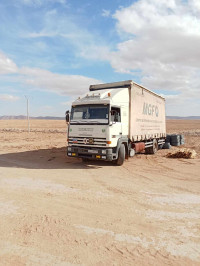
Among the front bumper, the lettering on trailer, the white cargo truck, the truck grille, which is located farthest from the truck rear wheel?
the lettering on trailer

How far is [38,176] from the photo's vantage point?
8.44 meters

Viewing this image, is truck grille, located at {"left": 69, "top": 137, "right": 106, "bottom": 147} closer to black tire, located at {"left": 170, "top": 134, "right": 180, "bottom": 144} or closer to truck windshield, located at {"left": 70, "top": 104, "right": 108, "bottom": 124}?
truck windshield, located at {"left": 70, "top": 104, "right": 108, "bottom": 124}

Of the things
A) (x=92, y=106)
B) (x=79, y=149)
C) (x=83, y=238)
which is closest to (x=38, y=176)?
(x=79, y=149)

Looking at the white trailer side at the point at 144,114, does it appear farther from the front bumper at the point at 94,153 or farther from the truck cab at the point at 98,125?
the front bumper at the point at 94,153

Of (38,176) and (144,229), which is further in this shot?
(38,176)

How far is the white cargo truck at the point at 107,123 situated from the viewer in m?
9.55

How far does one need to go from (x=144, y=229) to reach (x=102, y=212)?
1167 mm

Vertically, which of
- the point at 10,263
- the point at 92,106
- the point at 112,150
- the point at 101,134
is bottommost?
the point at 10,263

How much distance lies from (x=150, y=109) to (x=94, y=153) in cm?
609

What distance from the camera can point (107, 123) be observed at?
31.1ft

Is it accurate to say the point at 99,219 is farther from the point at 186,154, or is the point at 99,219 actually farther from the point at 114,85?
the point at 186,154

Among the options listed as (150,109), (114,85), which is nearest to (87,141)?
(114,85)

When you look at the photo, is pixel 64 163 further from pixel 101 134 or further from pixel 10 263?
Answer: pixel 10 263

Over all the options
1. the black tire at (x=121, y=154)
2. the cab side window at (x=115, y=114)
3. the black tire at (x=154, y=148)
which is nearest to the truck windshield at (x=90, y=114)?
the cab side window at (x=115, y=114)
